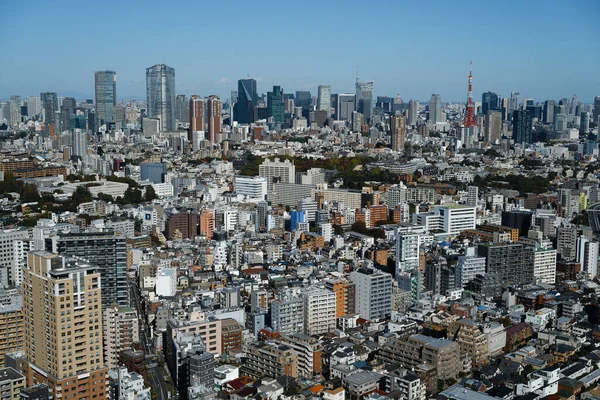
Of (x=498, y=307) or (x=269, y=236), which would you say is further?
(x=269, y=236)

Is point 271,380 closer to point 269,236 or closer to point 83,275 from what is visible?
point 83,275

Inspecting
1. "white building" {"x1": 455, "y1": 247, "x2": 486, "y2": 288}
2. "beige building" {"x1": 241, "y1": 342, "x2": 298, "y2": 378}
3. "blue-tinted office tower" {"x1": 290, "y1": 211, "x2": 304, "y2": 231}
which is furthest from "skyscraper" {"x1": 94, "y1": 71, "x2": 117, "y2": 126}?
"beige building" {"x1": 241, "y1": 342, "x2": 298, "y2": 378}

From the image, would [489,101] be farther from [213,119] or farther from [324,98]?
[213,119]

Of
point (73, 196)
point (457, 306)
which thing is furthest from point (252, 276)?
point (73, 196)

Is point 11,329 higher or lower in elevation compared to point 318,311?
higher

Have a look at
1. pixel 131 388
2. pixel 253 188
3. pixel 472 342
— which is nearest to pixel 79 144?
pixel 253 188

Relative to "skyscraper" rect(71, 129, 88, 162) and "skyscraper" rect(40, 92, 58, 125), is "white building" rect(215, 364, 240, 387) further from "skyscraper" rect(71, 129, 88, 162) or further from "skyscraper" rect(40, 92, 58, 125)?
"skyscraper" rect(40, 92, 58, 125)

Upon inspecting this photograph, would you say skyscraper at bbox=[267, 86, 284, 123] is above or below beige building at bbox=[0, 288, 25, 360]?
above
